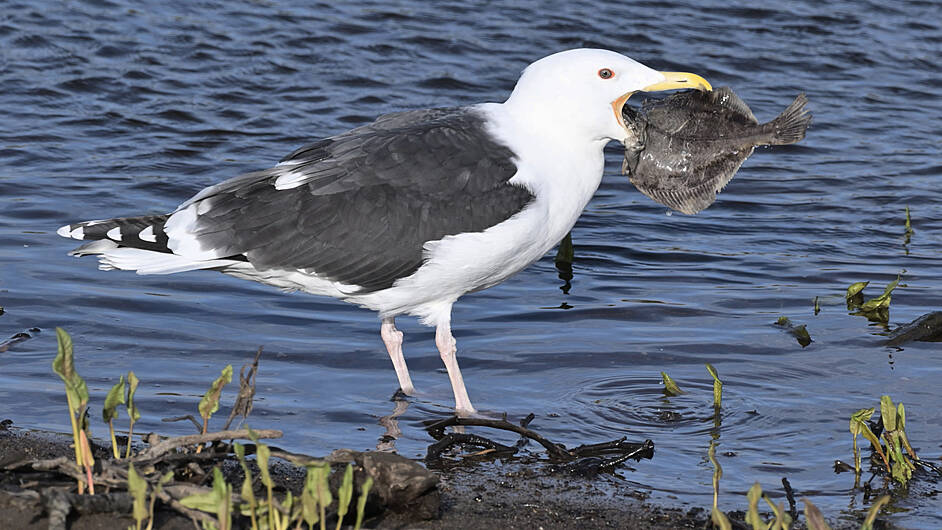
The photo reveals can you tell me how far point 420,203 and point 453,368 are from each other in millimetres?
878

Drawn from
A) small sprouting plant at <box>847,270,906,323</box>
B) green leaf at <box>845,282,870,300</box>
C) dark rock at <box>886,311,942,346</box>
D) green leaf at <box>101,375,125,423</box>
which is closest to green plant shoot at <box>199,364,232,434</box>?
green leaf at <box>101,375,125,423</box>

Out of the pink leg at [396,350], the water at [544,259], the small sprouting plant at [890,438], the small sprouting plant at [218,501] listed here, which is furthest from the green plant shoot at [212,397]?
the small sprouting plant at [890,438]

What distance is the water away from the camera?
6.09m

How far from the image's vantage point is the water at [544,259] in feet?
20.0

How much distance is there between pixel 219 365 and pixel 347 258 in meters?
1.11

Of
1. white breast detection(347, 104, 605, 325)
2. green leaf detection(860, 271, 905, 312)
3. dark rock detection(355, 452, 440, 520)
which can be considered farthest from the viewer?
green leaf detection(860, 271, 905, 312)

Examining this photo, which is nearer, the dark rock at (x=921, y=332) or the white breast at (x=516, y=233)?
the white breast at (x=516, y=233)

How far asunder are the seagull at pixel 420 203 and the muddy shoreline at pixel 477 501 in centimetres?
100

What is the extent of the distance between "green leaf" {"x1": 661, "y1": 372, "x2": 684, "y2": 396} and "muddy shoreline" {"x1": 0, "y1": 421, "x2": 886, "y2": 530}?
42.0 inches

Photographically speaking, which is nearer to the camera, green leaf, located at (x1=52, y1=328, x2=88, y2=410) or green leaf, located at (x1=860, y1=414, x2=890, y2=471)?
green leaf, located at (x1=52, y1=328, x2=88, y2=410)

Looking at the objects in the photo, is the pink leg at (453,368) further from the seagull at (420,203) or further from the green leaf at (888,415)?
the green leaf at (888,415)

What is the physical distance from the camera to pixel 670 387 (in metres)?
6.29

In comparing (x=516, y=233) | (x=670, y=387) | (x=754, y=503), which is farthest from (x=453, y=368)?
(x=754, y=503)

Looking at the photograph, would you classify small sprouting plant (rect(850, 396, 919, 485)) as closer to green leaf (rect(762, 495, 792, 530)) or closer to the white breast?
green leaf (rect(762, 495, 792, 530))
